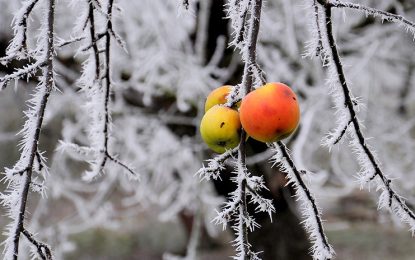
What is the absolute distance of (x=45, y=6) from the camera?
0.79 meters

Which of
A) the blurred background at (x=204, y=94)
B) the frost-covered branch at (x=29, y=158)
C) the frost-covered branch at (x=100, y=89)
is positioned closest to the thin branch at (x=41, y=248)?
the frost-covered branch at (x=29, y=158)

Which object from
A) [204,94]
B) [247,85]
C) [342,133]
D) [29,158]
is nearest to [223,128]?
[247,85]

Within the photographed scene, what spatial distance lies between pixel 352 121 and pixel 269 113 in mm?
130

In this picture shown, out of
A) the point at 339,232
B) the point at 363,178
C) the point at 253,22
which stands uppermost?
the point at 253,22

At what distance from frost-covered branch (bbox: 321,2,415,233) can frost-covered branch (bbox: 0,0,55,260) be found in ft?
1.33

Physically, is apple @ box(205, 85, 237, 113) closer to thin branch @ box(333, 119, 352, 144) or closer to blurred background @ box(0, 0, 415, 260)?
thin branch @ box(333, 119, 352, 144)

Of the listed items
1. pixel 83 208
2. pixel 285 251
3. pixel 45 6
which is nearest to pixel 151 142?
pixel 83 208

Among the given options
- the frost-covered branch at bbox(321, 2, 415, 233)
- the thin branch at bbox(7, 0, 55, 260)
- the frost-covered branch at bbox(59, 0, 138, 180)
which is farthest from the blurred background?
the thin branch at bbox(7, 0, 55, 260)

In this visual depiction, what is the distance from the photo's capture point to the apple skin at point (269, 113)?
0.71 metres

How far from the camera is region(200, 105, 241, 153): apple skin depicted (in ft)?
2.51

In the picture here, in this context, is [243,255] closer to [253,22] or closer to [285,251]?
[253,22]

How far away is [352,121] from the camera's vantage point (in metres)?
0.76

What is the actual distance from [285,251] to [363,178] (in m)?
2.36

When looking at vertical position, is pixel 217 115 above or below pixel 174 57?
below
